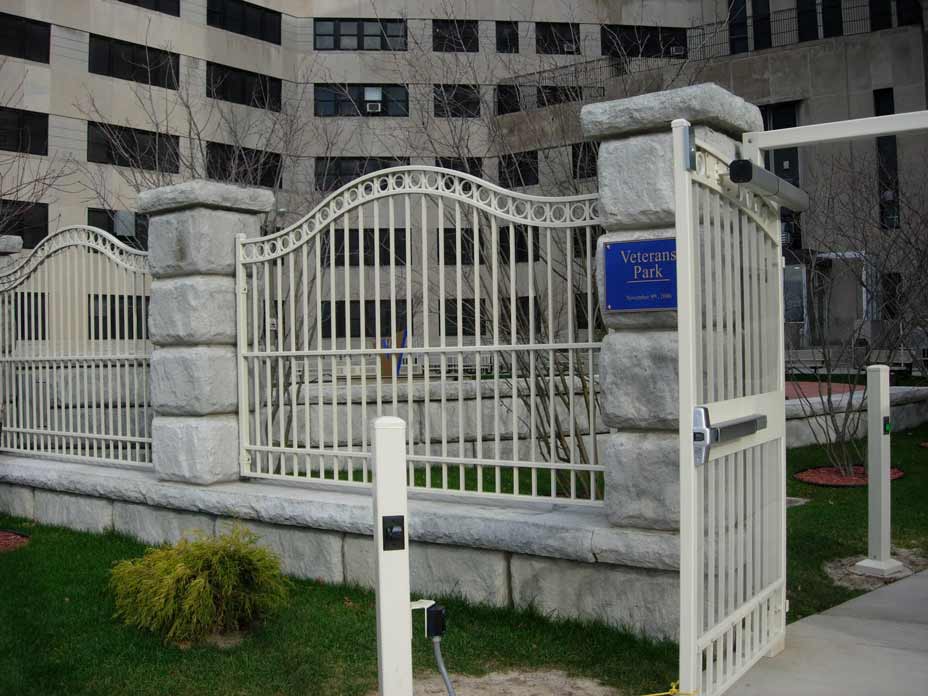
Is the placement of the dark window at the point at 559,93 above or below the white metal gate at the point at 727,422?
above

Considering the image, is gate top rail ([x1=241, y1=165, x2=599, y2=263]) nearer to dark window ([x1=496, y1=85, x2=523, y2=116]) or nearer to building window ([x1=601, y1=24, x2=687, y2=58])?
dark window ([x1=496, y1=85, x2=523, y2=116])

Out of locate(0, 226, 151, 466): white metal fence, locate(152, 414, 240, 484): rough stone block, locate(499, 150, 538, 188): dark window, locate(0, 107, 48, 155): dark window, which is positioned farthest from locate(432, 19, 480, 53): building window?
locate(0, 107, 48, 155): dark window

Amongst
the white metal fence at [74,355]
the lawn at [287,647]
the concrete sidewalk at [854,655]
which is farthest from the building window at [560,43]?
the concrete sidewalk at [854,655]

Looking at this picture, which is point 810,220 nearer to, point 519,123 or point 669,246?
point 519,123

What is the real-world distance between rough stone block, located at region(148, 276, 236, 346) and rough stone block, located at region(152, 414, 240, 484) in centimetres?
63

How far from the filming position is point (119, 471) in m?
8.12

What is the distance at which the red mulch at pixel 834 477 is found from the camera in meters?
10.4

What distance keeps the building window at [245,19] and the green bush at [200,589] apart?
31.3 meters

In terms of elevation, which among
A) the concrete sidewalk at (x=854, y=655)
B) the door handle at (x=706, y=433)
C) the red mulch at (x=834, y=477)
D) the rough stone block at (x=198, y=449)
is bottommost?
the concrete sidewalk at (x=854, y=655)

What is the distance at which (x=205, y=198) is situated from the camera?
23.5 feet

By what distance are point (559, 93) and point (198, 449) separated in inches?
255

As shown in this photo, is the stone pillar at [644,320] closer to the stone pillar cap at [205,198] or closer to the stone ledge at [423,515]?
the stone ledge at [423,515]

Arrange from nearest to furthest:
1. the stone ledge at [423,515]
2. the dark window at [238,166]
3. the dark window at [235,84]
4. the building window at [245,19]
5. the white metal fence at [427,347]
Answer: the stone ledge at [423,515]
the white metal fence at [427,347]
the dark window at [238,166]
the dark window at [235,84]
the building window at [245,19]

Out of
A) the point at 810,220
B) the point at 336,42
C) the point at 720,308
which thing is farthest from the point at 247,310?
the point at 336,42
